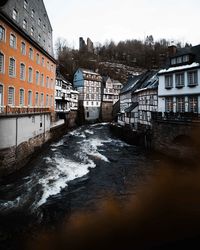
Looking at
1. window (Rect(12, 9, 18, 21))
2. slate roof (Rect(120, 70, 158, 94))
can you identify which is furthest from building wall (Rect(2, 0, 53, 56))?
slate roof (Rect(120, 70, 158, 94))

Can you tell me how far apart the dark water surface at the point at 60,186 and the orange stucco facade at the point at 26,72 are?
6071 mm

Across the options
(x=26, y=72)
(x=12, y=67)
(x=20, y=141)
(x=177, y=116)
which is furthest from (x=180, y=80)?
(x=20, y=141)

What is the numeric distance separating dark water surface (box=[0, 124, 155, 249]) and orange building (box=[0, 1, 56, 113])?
490 centimetres

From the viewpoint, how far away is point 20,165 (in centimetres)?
1490

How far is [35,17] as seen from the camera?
70.3ft

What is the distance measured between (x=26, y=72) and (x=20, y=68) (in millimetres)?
1176

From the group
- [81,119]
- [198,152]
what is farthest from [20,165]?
[81,119]

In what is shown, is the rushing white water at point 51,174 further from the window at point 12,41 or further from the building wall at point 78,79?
the building wall at point 78,79

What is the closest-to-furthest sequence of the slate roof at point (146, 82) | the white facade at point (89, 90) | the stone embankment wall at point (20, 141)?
the stone embankment wall at point (20, 141)
the slate roof at point (146, 82)
the white facade at point (89, 90)

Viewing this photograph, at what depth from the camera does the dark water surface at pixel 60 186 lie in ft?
27.5

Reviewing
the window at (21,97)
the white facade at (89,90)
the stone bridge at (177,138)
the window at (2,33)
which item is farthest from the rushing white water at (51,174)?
the white facade at (89,90)

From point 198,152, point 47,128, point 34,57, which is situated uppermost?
point 34,57

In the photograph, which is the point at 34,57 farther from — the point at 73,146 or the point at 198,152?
the point at 198,152

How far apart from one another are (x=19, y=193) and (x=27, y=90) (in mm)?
11307
